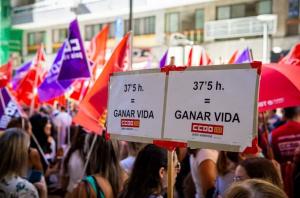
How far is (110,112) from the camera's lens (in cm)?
320

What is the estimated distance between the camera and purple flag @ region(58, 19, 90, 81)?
23.7ft

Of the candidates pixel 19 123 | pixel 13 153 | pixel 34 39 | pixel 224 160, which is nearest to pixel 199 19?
pixel 34 39

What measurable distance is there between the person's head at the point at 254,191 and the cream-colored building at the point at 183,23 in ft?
54.4

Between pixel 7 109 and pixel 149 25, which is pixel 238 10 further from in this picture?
pixel 7 109

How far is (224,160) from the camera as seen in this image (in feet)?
13.8

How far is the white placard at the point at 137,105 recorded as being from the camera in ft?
9.15

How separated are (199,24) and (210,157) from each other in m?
21.6

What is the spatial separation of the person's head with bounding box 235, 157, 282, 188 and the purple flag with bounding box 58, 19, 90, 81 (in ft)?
13.2

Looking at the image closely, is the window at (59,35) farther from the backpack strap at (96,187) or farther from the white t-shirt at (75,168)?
the backpack strap at (96,187)

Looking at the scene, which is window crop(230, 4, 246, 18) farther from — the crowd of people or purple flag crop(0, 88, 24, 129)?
the crowd of people

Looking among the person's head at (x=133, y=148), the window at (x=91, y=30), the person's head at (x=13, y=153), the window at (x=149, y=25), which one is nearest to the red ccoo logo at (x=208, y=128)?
the person's head at (x=13, y=153)

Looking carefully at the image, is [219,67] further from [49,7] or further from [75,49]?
[49,7]

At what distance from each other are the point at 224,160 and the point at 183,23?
22.4 m

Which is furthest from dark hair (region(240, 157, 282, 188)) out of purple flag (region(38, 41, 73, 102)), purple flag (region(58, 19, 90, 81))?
purple flag (region(38, 41, 73, 102))
